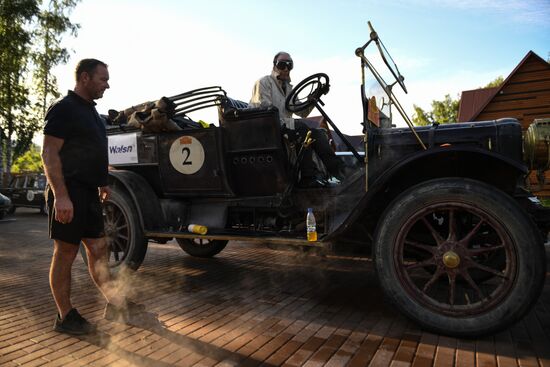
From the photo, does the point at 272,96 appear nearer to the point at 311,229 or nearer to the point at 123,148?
the point at 311,229

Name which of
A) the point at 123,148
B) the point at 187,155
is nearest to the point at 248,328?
the point at 187,155

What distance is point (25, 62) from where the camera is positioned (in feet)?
63.1

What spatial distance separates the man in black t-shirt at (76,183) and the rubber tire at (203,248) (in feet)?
7.77

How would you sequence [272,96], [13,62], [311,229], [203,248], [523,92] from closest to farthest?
[311,229] → [272,96] → [203,248] → [523,92] → [13,62]

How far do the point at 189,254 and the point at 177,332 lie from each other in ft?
9.35

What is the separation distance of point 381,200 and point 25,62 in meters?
21.9

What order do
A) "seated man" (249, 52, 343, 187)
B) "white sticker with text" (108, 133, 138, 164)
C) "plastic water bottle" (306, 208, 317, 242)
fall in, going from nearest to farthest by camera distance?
"plastic water bottle" (306, 208, 317, 242), "seated man" (249, 52, 343, 187), "white sticker with text" (108, 133, 138, 164)

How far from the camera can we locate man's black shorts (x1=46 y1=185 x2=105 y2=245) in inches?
103

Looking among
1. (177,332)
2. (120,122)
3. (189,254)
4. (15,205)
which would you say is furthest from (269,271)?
(15,205)

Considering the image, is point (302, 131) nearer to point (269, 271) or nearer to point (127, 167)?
point (269, 271)

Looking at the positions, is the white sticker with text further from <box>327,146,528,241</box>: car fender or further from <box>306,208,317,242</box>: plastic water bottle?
<box>327,146,528,241</box>: car fender

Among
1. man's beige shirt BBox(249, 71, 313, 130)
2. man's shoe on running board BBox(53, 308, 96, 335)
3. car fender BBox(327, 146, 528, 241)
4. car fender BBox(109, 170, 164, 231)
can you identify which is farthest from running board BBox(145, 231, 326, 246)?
man's shoe on running board BBox(53, 308, 96, 335)

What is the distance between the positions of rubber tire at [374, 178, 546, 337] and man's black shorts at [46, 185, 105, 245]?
2.04m

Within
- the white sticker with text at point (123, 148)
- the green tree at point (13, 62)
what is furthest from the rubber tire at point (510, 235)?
the green tree at point (13, 62)
